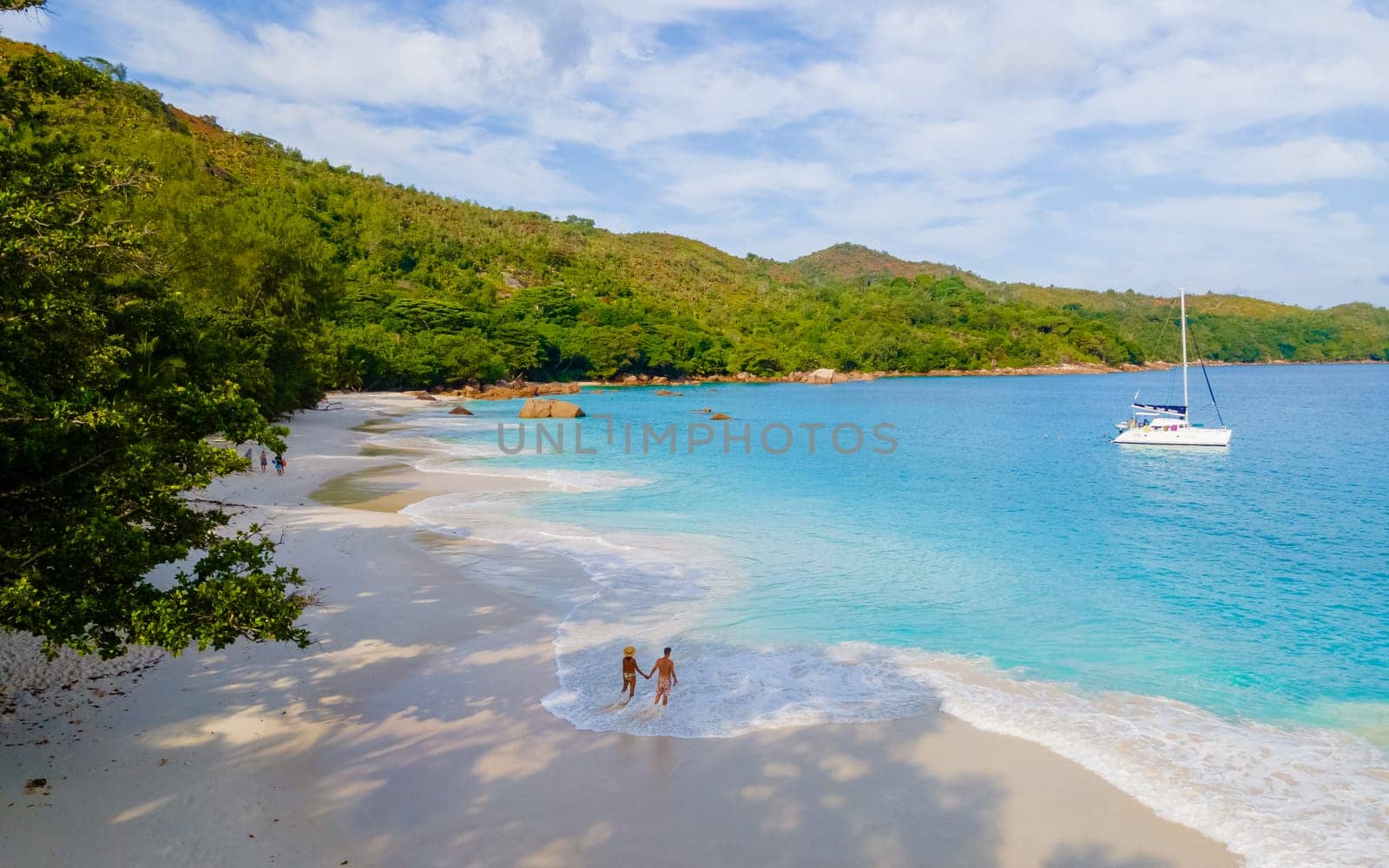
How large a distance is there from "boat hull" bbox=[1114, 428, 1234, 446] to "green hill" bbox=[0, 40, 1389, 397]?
145 ft

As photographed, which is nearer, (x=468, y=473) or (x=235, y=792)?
(x=235, y=792)

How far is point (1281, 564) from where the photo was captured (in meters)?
19.2

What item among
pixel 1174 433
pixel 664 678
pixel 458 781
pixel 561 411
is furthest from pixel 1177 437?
pixel 458 781

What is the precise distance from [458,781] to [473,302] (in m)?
95.7

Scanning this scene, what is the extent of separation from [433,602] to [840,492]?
1838 cm

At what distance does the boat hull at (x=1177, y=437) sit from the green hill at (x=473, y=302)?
145 ft

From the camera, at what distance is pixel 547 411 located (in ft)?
178

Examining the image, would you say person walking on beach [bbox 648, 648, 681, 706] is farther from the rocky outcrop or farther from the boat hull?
the rocky outcrop

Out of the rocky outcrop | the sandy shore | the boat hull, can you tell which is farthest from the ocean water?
the rocky outcrop

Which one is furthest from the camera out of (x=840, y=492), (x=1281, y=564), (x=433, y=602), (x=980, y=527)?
(x=840, y=492)

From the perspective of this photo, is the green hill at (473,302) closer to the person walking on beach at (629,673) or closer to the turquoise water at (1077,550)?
the person walking on beach at (629,673)

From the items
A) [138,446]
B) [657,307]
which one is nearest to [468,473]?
[138,446]

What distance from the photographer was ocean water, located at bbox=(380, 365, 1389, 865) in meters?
9.73

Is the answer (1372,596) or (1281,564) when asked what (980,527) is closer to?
(1281,564)
